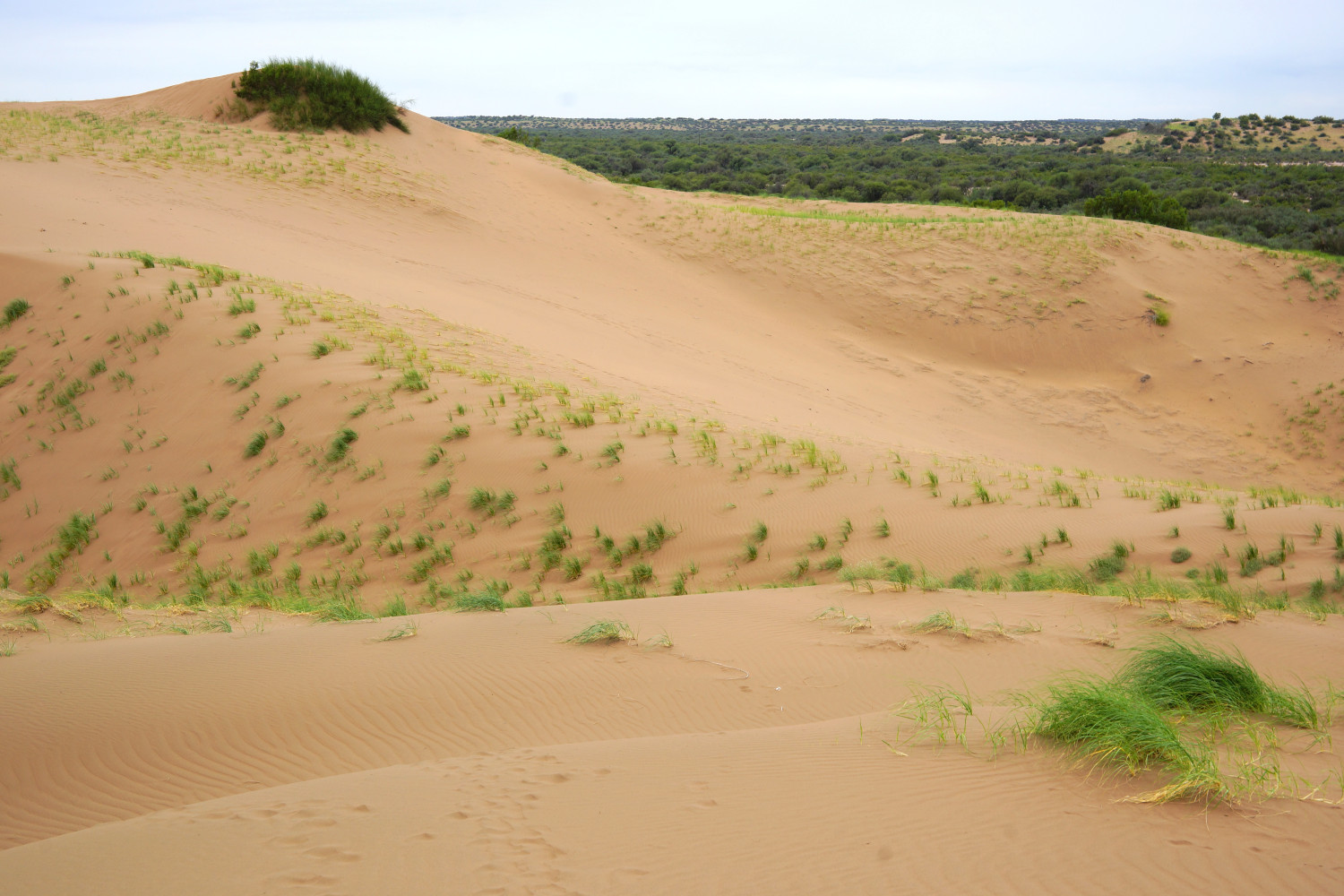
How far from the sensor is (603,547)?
27.6 ft

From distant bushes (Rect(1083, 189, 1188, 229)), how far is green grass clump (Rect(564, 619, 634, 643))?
30.2 meters

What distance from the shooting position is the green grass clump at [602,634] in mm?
5602

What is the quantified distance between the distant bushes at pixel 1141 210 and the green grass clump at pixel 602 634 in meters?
30.2

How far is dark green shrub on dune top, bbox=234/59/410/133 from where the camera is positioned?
1081 inches

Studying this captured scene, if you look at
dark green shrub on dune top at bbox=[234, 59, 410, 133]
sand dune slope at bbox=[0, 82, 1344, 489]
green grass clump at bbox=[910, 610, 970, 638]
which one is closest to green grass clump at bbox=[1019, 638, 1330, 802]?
green grass clump at bbox=[910, 610, 970, 638]

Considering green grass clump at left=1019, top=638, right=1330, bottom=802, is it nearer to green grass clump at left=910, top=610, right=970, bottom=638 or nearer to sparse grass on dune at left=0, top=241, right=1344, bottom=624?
green grass clump at left=910, top=610, right=970, bottom=638

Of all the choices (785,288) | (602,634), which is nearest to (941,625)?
(602,634)

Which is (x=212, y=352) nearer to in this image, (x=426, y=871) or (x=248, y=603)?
(x=248, y=603)

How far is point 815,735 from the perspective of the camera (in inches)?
161

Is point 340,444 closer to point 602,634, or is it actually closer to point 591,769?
point 602,634

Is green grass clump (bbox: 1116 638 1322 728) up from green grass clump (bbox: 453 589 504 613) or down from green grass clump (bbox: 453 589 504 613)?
up

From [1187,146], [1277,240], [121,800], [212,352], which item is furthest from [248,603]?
[1187,146]

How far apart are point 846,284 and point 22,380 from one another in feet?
62.4

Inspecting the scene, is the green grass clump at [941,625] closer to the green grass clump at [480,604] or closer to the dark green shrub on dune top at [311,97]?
the green grass clump at [480,604]
